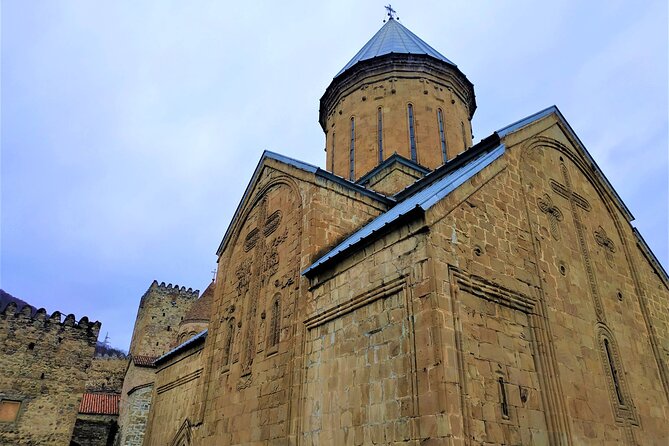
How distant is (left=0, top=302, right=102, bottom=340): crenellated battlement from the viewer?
50.9 ft

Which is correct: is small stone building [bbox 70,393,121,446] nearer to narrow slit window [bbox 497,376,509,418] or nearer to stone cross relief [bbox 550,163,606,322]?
narrow slit window [bbox 497,376,509,418]

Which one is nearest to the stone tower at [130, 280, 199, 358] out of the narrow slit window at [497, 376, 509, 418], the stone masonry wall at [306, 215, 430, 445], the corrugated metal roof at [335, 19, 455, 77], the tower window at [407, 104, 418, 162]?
the corrugated metal roof at [335, 19, 455, 77]

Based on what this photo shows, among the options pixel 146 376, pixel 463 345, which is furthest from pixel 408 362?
pixel 146 376

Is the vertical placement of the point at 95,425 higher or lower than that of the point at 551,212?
lower

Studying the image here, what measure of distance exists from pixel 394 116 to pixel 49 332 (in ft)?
44.8

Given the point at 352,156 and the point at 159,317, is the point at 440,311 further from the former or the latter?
the point at 159,317

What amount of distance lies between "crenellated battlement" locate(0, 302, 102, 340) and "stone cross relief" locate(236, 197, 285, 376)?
10.1 m

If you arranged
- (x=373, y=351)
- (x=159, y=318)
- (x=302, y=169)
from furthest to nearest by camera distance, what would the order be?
1. (x=159, y=318)
2. (x=302, y=169)
3. (x=373, y=351)

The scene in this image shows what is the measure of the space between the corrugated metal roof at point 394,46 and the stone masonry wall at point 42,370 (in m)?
12.9

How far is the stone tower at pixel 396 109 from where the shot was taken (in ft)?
39.1

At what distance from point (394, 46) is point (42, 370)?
50.0 ft

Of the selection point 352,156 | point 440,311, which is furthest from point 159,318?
point 440,311

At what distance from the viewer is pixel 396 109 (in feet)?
40.3

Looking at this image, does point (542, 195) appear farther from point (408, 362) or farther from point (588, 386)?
point (408, 362)
